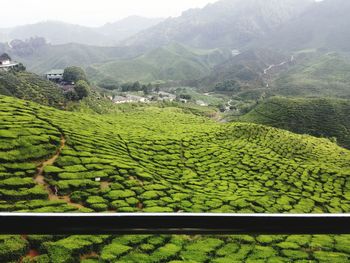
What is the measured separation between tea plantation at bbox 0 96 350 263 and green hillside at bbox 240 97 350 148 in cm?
4667

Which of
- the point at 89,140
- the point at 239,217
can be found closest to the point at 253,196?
the point at 89,140

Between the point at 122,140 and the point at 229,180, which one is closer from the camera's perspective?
the point at 229,180

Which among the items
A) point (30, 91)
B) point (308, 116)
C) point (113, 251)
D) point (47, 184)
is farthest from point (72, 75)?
point (113, 251)

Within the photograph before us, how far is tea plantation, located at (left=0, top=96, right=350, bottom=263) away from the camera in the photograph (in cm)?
1462

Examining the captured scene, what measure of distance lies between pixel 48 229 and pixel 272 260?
1542 centimetres

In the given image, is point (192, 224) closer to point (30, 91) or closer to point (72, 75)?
point (30, 91)

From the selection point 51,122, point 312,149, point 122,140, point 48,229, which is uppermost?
point 48,229

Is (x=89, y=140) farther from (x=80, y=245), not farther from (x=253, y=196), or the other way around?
(x=80, y=245)

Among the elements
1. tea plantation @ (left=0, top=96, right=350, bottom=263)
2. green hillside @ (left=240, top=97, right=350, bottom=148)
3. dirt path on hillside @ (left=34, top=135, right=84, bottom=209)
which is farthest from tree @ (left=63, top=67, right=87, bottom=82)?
dirt path on hillside @ (left=34, top=135, right=84, bottom=209)

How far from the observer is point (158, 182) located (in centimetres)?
2559

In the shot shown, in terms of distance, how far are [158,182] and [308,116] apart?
82718 millimetres

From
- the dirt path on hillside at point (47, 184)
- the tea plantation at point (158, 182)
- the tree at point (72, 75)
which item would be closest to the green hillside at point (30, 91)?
the tree at point (72, 75)

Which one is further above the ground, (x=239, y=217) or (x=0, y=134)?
(x=239, y=217)

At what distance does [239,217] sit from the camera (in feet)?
7.54
